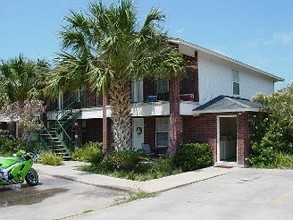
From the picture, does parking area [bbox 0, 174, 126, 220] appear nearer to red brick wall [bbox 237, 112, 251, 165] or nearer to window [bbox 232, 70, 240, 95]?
red brick wall [bbox 237, 112, 251, 165]

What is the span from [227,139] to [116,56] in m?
8.47

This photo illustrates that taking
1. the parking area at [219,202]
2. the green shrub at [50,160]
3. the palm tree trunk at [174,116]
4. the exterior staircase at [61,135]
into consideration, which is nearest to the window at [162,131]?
the palm tree trunk at [174,116]

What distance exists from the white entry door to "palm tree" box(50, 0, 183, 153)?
5.86m

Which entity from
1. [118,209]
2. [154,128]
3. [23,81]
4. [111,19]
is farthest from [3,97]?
[118,209]

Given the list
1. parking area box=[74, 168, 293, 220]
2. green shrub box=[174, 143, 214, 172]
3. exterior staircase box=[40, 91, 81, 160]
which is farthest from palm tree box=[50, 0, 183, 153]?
exterior staircase box=[40, 91, 81, 160]

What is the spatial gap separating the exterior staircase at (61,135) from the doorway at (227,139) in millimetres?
8202

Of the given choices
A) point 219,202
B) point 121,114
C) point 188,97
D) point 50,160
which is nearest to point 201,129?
point 188,97

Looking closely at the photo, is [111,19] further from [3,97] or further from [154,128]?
[3,97]

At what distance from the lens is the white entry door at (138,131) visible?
22.7 m

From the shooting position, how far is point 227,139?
843 inches

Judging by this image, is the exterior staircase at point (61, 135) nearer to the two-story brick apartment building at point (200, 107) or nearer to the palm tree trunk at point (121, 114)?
the two-story brick apartment building at point (200, 107)

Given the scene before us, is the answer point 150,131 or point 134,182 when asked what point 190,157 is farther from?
point 150,131

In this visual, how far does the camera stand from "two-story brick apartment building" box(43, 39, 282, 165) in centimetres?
1892

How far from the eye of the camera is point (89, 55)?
55.4ft
